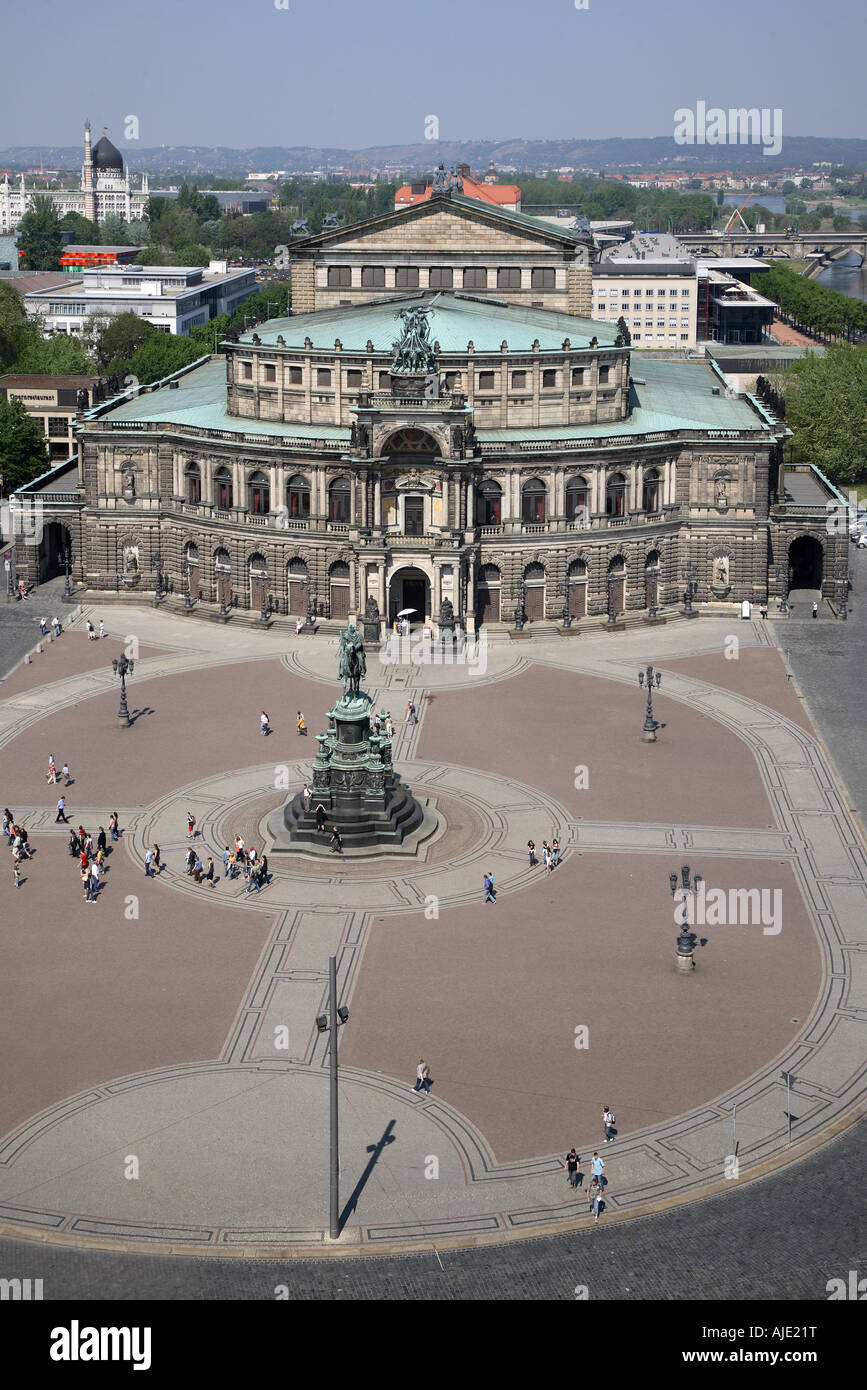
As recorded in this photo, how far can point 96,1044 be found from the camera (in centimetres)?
6084

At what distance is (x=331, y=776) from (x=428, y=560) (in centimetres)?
3843

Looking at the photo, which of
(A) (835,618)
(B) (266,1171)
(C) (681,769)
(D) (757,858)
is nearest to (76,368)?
(A) (835,618)

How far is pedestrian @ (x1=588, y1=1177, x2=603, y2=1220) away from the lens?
51.2 m

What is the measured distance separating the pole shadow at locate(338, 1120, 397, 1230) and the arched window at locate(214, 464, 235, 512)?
2909 inches

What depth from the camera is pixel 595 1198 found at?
51.3 metres

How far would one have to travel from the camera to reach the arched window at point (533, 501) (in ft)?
391

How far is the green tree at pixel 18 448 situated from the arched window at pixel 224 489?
3681 cm

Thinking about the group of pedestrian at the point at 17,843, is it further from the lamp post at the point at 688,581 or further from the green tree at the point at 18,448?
the green tree at the point at 18,448

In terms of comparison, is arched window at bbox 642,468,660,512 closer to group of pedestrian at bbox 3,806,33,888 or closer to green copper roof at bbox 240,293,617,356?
green copper roof at bbox 240,293,617,356

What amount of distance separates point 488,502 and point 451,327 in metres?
14.9

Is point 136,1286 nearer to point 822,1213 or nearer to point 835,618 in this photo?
point 822,1213

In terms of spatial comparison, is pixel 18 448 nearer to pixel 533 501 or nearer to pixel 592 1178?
pixel 533 501

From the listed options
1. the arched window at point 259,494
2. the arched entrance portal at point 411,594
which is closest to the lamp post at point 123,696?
the arched entrance portal at point 411,594

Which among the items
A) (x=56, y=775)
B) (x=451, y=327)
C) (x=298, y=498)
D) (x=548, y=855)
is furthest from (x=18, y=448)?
(x=548, y=855)
